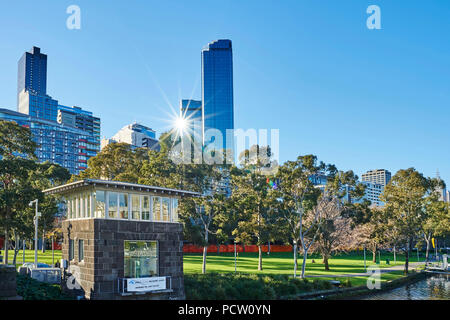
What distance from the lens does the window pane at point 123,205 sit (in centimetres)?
3007

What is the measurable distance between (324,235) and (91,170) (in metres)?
33.6

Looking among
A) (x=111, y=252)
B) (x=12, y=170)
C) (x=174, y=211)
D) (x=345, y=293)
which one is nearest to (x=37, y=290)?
(x=111, y=252)

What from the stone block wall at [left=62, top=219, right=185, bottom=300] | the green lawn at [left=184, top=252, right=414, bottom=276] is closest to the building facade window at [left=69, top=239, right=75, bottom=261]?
the stone block wall at [left=62, top=219, right=185, bottom=300]

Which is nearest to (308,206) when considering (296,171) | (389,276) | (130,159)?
(296,171)

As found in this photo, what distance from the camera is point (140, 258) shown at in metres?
30.4

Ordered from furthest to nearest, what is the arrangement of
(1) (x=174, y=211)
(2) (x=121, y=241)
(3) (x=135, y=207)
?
(1) (x=174, y=211) < (3) (x=135, y=207) < (2) (x=121, y=241)

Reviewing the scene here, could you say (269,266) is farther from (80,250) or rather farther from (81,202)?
(81,202)

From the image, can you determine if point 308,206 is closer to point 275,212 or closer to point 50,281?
point 275,212

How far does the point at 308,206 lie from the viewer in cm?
5000

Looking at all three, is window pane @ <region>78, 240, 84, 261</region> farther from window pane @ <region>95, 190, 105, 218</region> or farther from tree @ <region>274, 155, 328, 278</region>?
tree @ <region>274, 155, 328, 278</region>

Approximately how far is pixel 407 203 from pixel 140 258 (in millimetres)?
46974

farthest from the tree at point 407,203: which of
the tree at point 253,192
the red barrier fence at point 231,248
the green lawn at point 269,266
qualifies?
the red barrier fence at point 231,248

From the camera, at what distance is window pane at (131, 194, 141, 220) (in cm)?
3070

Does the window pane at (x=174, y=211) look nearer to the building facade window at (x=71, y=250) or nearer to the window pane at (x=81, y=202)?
the window pane at (x=81, y=202)
